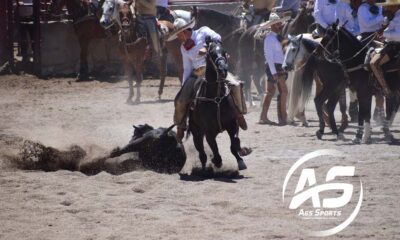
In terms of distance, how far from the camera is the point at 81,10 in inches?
953

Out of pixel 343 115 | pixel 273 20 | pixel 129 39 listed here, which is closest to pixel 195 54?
pixel 343 115

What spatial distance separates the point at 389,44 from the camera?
14.6m

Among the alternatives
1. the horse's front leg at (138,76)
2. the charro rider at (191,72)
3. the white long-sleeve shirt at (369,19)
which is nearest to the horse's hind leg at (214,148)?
the charro rider at (191,72)

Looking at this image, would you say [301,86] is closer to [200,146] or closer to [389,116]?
[389,116]

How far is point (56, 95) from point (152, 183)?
410 inches

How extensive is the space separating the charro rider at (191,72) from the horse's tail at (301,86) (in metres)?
3.46

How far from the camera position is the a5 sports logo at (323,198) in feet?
31.4

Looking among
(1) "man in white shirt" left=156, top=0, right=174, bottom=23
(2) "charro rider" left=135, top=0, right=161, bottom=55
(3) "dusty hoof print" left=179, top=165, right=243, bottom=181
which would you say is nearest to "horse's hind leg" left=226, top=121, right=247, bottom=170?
(3) "dusty hoof print" left=179, top=165, right=243, bottom=181

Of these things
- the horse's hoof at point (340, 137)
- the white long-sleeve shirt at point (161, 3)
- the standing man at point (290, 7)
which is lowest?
the horse's hoof at point (340, 137)

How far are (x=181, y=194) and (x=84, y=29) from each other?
13.7 m

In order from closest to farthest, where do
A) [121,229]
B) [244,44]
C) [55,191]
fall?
[121,229]
[55,191]
[244,44]

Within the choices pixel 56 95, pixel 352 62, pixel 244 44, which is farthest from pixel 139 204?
pixel 56 95

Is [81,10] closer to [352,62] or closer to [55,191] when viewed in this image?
[352,62]

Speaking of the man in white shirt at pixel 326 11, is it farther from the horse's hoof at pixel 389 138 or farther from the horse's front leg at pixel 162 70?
the horse's front leg at pixel 162 70
